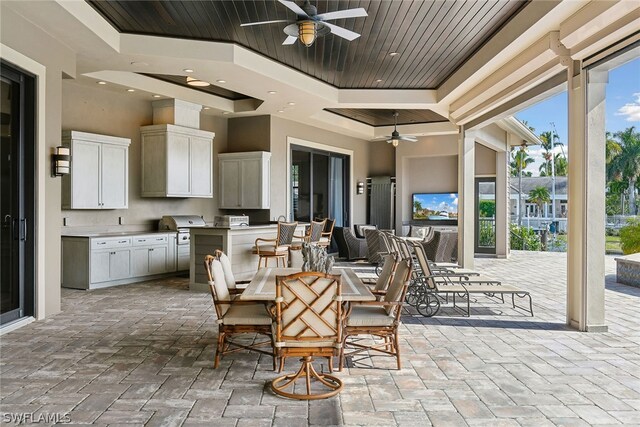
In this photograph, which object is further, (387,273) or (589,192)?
(589,192)

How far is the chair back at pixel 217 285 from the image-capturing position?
3717 mm

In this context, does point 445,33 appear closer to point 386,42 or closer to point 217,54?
point 386,42

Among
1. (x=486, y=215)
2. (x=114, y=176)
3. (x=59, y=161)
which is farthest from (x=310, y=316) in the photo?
(x=486, y=215)

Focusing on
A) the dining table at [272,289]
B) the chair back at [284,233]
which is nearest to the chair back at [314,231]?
the chair back at [284,233]

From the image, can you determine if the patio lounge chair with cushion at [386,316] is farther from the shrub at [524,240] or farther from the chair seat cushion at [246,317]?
the shrub at [524,240]

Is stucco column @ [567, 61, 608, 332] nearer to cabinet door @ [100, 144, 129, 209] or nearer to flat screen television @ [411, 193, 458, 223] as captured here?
cabinet door @ [100, 144, 129, 209]

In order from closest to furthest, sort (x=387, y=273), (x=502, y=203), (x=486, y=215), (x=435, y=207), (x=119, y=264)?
(x=387, y=273)
(x=119, y=264)
(x=502, y=203)
(x=486, y=215)
(x=435, y=207)

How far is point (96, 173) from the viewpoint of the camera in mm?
7711

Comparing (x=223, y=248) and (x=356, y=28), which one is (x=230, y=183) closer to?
(x=223, y=248)

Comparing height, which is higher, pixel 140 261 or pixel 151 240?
pixel 151 240

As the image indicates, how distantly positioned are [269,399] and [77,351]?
213 centimetres

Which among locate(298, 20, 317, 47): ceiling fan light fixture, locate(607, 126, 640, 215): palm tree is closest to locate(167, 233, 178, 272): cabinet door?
locate(298, 20, 317, 47): ceiling fan light fixture

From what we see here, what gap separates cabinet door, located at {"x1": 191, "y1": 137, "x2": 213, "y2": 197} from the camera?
9117mm

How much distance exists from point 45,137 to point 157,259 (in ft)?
10.9
